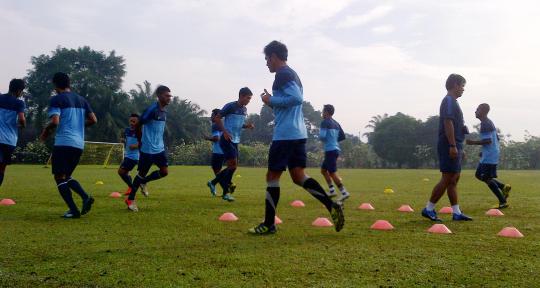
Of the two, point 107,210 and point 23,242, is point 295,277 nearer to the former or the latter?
point 23,242

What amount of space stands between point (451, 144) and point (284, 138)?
9.08 feet

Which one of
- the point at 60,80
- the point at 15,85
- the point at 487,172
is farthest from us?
the point at 487,172

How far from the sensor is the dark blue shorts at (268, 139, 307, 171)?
5.77m

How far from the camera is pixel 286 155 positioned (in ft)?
18.9

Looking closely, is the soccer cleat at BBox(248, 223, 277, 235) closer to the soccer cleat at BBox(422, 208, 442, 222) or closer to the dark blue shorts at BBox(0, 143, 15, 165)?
the soccer cleat at BBox(422, 208, 442, 222)

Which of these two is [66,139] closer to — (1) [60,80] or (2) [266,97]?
(1) [60,80]

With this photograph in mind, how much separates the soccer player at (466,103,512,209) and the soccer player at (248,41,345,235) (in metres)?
4.72

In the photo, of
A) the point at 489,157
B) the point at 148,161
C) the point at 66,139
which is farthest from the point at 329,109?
the point at 66,139

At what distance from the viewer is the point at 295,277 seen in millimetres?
3645

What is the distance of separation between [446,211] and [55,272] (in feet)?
21.5

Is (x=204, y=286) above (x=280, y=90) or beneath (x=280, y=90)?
beneath

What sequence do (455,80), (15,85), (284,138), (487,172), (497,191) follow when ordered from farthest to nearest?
(487,172), (497,191), (15,85), (455,80), (284,138)

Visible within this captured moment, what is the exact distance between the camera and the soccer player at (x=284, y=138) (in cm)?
572

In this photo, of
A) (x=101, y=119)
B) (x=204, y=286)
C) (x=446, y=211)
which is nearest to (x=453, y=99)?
(x=446, y=211)
